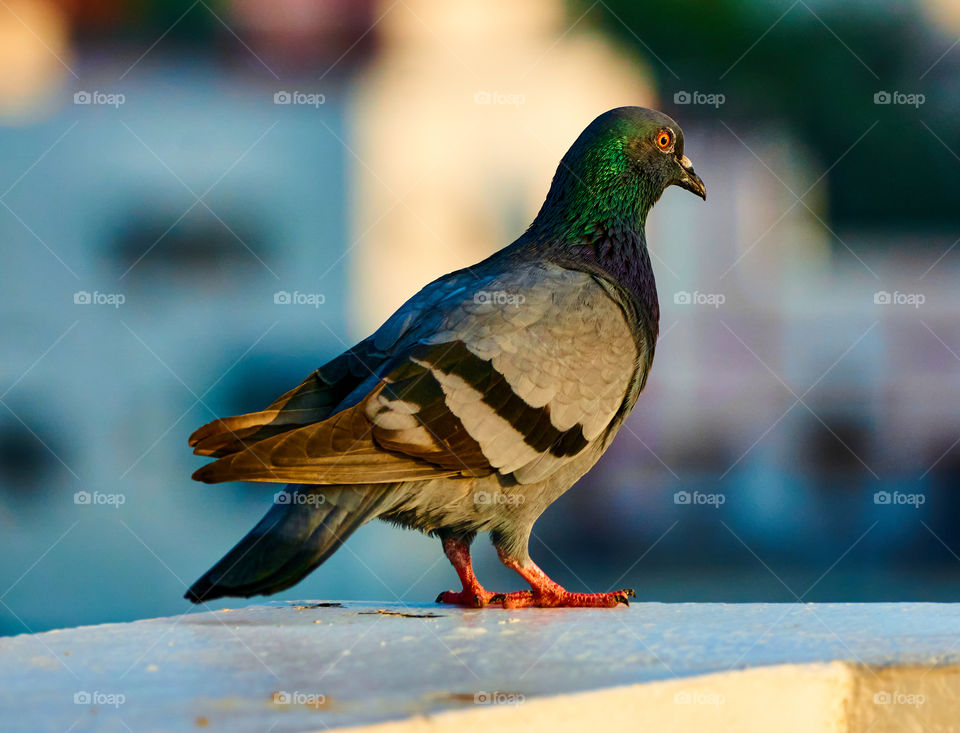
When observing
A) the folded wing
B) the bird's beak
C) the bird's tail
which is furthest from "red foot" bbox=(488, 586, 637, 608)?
the bird's beak

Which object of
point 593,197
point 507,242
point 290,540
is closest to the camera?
point 290,540

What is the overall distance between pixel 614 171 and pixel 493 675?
1519 millimetres

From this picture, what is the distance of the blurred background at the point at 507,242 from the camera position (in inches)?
234

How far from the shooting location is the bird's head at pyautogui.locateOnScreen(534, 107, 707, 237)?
8.98ft

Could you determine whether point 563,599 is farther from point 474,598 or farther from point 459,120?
point 459,120

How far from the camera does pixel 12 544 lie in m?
5.68

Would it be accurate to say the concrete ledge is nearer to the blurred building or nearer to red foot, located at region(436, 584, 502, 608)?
red foot, located at region(436, 584, 502, 608)

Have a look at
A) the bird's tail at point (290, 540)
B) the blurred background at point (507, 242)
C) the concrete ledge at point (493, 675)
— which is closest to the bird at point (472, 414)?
the bird's tail at point (290, 540)

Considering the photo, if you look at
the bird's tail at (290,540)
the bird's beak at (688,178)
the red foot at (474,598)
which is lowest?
the red foot at (474,598)

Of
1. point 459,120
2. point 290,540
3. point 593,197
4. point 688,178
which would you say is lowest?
point 290,540

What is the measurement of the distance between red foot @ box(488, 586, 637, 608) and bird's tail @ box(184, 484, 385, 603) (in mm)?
426

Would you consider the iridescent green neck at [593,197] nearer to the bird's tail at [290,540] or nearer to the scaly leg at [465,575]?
the scaly leg at [465,575]

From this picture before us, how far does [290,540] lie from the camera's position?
2035mm

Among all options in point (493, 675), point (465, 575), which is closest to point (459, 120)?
point (465, 575)
